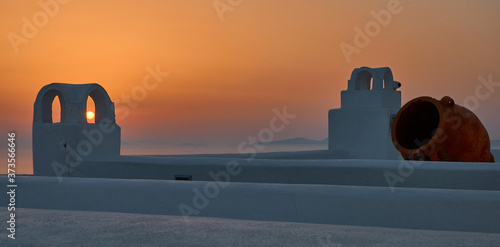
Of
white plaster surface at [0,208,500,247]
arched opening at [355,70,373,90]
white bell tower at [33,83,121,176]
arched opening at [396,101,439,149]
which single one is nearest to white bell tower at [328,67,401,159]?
arched opening at [355,70,373,90]

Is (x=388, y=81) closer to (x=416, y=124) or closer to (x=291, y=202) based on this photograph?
(x=416, y=124)

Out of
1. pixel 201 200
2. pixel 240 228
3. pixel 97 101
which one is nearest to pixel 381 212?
pixel 240 228

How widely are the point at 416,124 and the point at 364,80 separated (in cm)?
378

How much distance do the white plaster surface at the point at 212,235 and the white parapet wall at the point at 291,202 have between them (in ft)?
2.01

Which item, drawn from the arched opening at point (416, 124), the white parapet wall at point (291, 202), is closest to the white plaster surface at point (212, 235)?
the white parapet wall at point (291, 202)

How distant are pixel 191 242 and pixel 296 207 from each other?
62.1 inches

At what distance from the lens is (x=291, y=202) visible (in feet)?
15.5

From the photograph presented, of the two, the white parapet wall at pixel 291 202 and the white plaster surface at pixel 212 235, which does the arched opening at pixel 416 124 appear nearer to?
the white parapet wall at pixel 291 202

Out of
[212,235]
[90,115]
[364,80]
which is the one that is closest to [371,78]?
[364,80]

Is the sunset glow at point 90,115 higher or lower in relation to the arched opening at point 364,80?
lower

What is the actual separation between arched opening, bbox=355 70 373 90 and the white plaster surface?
878cm

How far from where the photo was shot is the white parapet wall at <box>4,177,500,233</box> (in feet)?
14.4

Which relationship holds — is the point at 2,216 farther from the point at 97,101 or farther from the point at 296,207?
the point at 97,101

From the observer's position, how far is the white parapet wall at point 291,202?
4379 millimetres
